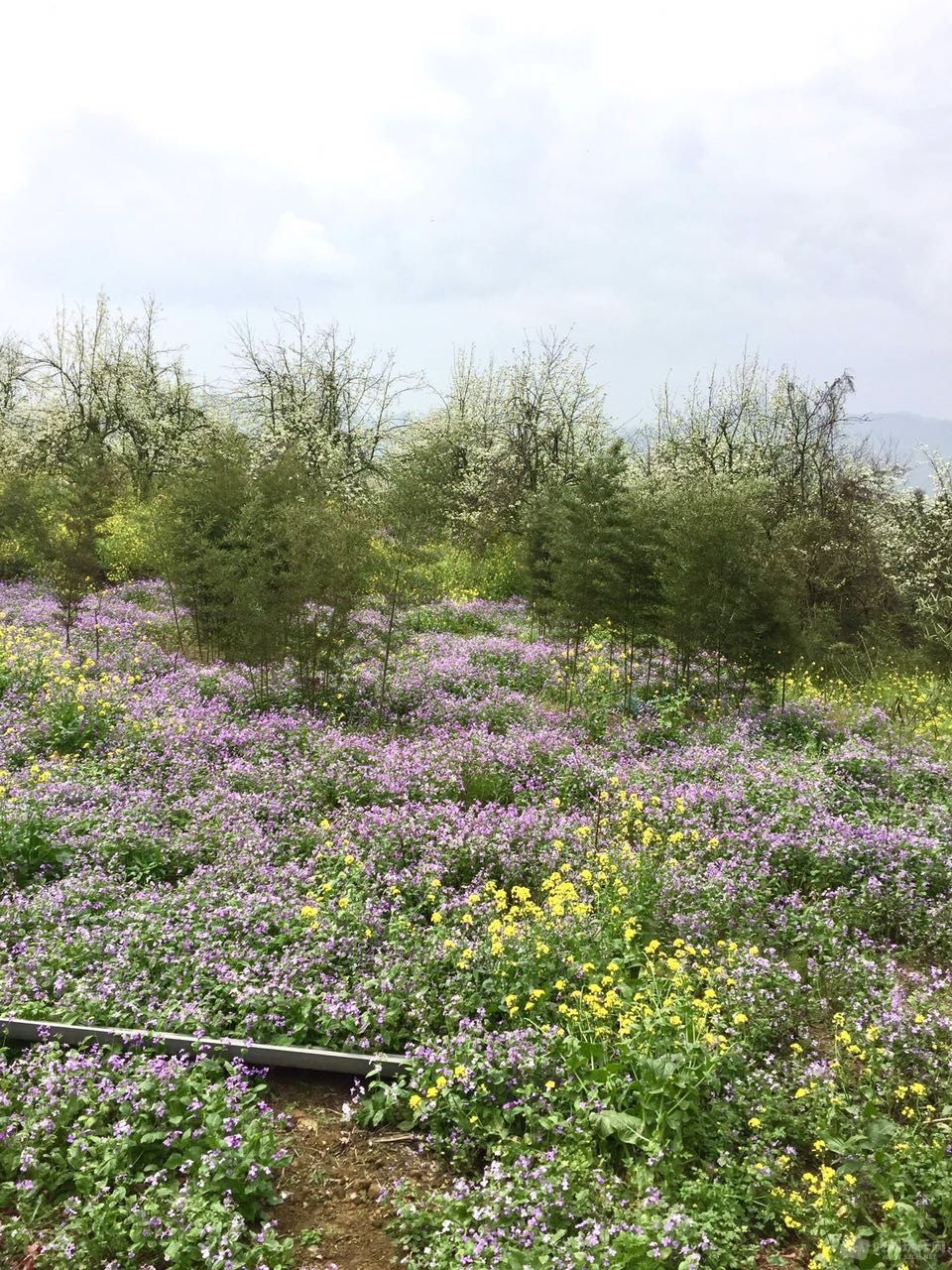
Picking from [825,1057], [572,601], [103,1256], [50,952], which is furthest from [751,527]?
[103,1256]

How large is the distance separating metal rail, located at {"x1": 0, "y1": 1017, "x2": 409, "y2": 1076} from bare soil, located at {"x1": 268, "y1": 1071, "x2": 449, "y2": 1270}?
0.55 ft

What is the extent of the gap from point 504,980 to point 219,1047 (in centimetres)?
176

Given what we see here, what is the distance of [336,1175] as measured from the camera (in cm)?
399

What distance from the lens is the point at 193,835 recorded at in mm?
7148

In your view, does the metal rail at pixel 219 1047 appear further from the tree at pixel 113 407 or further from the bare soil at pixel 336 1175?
the tree at pixel 113 407

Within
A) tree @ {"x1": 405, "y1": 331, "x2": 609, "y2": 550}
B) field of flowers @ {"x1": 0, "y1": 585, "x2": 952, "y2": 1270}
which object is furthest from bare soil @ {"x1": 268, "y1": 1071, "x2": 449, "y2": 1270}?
tree @ {"x1": 405, "y1": 331, "x2": 609, "y2": 550}

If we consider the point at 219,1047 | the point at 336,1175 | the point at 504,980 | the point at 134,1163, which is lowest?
the point at 336,1175

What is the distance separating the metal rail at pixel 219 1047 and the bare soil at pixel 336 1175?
0.17m

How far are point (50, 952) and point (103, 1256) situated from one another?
2412 millimetres

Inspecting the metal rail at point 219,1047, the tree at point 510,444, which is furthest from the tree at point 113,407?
the metal rail at point 219,1047

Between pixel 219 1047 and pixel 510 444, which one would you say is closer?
pixel 219 1047

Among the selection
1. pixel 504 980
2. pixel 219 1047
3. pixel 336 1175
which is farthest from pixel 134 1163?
pixel 504 980

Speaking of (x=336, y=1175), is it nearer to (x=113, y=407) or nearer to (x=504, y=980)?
(x=504, y=980)

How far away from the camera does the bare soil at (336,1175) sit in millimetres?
3539
